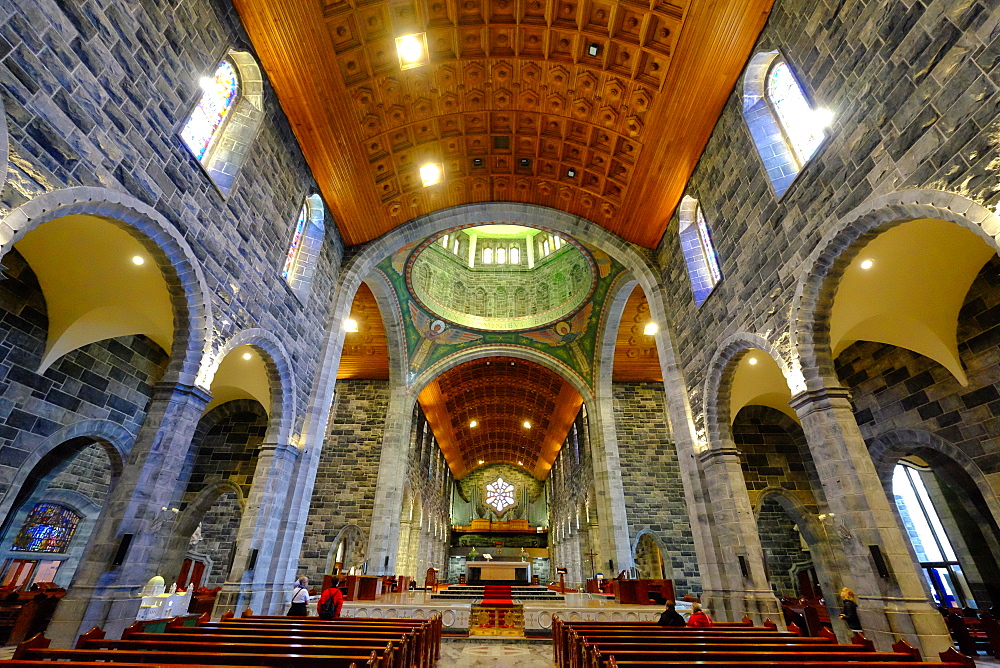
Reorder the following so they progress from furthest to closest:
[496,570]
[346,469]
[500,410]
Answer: [500,410], [496,570], [346,469]

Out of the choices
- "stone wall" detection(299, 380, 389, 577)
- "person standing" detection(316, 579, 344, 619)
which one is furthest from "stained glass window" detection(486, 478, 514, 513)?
Answer: "person standing" detection(316, 579, 344, 619)

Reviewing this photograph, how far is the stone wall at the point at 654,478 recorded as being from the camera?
17.0 meters

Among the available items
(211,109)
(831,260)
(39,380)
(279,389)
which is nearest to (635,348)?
(831,260)

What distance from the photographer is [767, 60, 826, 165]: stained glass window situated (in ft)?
24.3

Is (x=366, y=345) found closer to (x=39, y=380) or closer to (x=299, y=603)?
(x=39, y=380)

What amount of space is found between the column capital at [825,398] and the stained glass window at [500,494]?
35497 millimetres

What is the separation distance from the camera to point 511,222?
580 inches

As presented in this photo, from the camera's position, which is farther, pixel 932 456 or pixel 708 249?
pixel 708 249

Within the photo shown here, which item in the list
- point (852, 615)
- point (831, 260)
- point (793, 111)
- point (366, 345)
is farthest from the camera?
point (366, 345)

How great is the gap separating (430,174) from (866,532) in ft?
40.3

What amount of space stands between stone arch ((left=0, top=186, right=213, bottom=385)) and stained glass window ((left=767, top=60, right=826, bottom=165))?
385 inches

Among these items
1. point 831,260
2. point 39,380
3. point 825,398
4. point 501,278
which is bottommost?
point 825,398

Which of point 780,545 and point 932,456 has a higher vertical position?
point 932,456

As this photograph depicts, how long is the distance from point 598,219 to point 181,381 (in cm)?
1139
